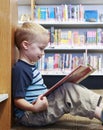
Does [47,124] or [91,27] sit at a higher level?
[91,27]

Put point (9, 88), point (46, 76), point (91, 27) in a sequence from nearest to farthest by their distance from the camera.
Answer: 1. point (9, 88)
2. point (46, 76)
3. point (91, 27)

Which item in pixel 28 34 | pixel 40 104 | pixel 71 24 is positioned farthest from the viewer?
pixel 71 24

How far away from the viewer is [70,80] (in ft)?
3.30

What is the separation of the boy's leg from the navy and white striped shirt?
6cm

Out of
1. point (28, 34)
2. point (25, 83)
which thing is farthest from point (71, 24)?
point (25, 83)

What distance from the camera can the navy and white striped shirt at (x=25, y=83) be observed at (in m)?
0.95

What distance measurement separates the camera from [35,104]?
944 mm

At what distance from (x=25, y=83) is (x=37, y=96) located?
0.09m

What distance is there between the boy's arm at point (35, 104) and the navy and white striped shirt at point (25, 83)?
0.02m

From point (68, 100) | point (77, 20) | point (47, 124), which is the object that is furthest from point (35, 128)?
point (77, 20)

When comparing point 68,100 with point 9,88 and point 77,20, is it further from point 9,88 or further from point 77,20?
point 77,20

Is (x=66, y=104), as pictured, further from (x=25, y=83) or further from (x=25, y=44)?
(x=25, y=44)

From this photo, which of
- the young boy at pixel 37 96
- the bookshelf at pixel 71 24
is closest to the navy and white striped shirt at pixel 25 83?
the young boy at pixel 37 96

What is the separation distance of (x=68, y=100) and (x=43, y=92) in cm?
13
